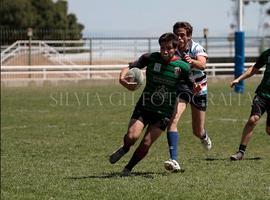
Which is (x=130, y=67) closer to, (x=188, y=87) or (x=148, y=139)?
(x=148, y=139)

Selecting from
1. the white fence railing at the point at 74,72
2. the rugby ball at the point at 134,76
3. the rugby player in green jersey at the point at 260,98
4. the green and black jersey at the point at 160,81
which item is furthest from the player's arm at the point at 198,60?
the white fence railing at the point at 74,72

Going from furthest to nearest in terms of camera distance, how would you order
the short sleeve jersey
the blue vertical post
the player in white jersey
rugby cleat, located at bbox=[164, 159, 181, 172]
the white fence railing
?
1. the white fence railing
2. the blue vertical post
3. the short sleeve jersey
4. the player in white jersey
5. rugby cleat, located at bbox=[164, 159, 181, 172]

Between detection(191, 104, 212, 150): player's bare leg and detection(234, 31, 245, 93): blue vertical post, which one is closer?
detection(191, 104, 212, 150): player's bare leg

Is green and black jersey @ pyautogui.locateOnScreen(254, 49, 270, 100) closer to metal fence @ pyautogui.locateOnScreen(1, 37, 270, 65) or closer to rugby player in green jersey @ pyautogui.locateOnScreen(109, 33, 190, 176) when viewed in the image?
rugby player in green jersey @ pyautogui.locateOnScreen(109, 33, 190, 176)

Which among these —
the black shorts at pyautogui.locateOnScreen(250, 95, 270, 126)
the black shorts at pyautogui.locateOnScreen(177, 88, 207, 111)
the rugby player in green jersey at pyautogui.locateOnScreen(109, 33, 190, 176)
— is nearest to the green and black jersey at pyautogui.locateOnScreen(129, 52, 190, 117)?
the rugby player in green jersey at pyautogui.locateOnScreen(109, 33, 190, 176)

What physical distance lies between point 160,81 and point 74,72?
93.0 feet

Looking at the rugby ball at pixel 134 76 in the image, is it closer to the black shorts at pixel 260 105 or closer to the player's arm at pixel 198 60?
the player's arm at pixel 198 60

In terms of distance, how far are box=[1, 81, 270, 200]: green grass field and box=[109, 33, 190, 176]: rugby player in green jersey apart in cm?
56

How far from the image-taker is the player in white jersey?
30.0 ft

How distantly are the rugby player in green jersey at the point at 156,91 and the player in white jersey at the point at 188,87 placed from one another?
0.97 ft

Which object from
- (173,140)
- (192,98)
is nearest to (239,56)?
(192,98)

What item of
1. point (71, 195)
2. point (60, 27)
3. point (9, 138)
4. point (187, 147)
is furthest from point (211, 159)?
point (60, 27)

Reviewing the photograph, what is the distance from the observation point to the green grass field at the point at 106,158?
307 inches

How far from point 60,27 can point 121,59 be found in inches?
916
